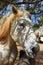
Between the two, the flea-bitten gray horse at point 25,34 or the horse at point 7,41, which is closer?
the flea-bitten gray horse at point 25,34

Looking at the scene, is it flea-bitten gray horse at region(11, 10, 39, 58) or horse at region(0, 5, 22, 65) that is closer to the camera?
flea-bitten gray horse at region(11, 10, 39, 58)

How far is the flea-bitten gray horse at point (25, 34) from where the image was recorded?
6.87ft

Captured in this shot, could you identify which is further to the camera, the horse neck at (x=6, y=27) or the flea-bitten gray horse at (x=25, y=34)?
the horse neck at (x=6, y=27)

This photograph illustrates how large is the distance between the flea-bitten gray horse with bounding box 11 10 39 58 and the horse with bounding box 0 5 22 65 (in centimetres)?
8

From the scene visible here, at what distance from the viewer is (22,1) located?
443cm

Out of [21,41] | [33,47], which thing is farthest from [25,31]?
[33,47]

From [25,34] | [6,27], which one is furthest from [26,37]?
[6,27]

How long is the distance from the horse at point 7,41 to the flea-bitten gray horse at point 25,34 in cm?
8

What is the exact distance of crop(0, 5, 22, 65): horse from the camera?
2408 mm

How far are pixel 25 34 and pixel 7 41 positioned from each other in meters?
0.29

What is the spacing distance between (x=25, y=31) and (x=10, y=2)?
2.10 meters

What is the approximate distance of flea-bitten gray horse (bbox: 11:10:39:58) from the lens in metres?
2.10

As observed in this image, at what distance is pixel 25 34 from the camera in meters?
2.25

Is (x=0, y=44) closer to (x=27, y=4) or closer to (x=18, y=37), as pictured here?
(x=18, y=37)
